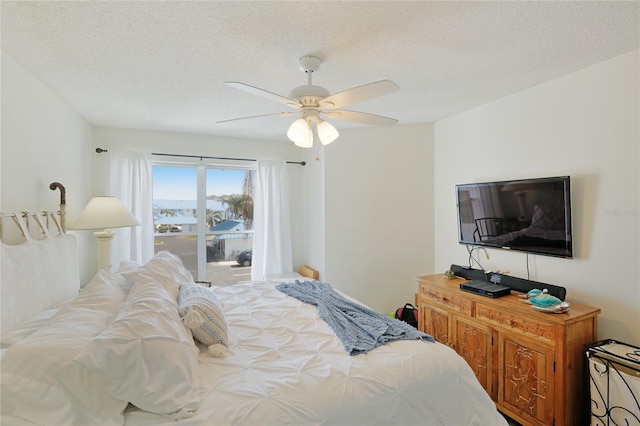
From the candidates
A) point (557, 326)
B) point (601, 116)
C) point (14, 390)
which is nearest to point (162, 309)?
point (14, 390)

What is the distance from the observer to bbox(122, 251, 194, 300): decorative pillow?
2.10m

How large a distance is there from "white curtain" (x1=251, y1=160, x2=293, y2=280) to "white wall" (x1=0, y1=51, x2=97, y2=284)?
196 centimetres

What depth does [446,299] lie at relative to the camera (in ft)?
9.00

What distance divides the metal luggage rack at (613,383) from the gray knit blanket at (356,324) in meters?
1.03

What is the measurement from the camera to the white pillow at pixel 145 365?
1150mm

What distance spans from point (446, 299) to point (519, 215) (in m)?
0.93

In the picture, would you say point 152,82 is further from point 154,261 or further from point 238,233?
point 238,233

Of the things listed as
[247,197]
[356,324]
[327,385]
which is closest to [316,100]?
[356,324]

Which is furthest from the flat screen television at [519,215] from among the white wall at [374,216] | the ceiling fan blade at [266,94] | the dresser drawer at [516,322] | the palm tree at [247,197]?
the palm tree at [247,197]

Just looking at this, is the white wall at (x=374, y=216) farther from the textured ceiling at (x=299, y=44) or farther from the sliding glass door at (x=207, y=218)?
the sliding glass door at (x=207, y=218)

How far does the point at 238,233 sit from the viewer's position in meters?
4.40

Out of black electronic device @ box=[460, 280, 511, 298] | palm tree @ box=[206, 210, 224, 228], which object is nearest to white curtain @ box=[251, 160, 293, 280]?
palm tree @ box=[206, 210, 224, 228]

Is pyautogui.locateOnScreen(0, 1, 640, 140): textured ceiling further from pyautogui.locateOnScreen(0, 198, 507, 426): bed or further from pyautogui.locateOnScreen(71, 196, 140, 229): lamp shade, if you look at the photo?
pyautogui.locateOnScreen(0, 198, 507, 426): bed

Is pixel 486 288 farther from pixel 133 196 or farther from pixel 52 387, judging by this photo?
pixel 133 196
